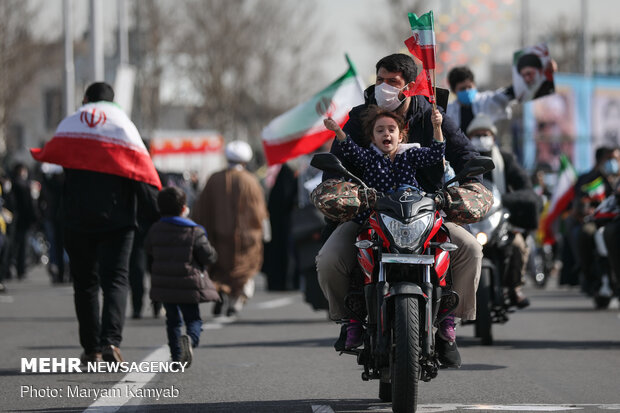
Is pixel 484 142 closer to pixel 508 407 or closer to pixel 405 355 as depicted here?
pixel 508 407

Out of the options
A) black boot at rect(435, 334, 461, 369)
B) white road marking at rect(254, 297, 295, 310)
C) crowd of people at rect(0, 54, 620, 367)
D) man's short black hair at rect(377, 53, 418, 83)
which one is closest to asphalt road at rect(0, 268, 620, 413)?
black boot at rect(435, 334, 461, 369)

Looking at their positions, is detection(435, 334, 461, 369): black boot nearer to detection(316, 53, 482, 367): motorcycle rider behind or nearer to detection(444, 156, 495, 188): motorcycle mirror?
detection(316, 53, 482, 367): motorcycle rider behind

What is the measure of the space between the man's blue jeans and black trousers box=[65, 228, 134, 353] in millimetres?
333

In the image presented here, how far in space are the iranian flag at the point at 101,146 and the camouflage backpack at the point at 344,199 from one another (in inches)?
119

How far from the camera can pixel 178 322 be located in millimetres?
10523

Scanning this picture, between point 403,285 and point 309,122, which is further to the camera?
point 309,122

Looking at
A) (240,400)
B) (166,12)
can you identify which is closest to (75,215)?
(240,400)

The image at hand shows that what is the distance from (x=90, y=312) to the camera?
1041cm

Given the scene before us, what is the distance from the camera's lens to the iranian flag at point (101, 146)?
10.5 metres

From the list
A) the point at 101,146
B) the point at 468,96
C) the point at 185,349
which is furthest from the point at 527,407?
the point at 468,96

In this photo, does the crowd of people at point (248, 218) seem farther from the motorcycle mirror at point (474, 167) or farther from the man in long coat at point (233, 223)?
the motorcycle mirror at point (474, 167)

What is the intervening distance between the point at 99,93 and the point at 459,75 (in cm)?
349

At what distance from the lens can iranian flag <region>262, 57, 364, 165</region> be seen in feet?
47.5

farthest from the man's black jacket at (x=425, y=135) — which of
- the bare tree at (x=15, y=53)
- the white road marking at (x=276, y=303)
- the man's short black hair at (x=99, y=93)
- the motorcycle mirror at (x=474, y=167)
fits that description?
the bare tree at (x=15, y=53)
